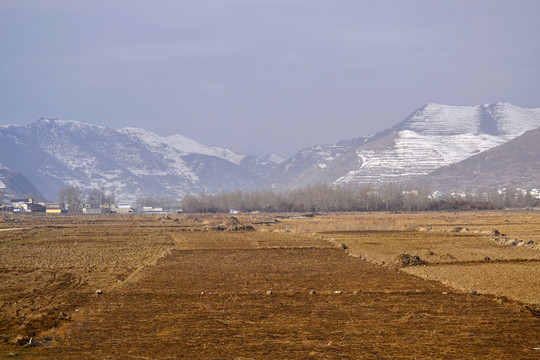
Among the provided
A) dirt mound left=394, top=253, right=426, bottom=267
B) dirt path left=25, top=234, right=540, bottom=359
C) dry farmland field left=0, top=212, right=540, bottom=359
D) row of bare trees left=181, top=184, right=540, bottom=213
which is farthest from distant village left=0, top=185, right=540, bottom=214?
dirt path left=25, top=234, right=540, bottom=359

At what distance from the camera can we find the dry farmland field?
42.6 feet

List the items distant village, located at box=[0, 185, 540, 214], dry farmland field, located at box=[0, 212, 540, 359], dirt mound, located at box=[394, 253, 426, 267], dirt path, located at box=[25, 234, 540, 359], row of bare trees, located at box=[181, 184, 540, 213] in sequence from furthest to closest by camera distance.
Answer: distant village, located at box=[0, 185, 540, 214] → row of bare trees, located at box=[181, 184, 540, 213] → dirt mound, located at box=[394, 253, 426, 267] → dry farmland field, located at box=[0, 212, 540, 359] → dirt path, located at box=[25, 234, 540, 359]

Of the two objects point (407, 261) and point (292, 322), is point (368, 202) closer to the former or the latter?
point (407, 261)

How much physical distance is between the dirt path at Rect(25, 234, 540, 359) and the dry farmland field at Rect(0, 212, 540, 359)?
0.04 metres

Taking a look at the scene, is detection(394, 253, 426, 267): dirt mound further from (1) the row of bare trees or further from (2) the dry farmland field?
(1) the row of bare trees

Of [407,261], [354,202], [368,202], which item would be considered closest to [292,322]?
[407,261]

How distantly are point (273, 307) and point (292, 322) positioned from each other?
2.25 meters

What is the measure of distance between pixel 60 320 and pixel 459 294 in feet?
40.1

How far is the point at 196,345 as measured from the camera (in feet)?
43.3

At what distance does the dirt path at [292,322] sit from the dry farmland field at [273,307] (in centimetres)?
4

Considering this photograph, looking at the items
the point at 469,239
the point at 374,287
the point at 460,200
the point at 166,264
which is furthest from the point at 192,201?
the point at 374,287

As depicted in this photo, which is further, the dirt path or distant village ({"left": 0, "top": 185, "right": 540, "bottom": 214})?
distant village ({"left": 0, "top": 185, "right": 540, "bottom": 214})

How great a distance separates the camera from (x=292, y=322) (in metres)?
15.4

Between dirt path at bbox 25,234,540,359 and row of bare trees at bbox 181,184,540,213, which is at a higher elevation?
row of bare trees at bbox 181,184,540,213
